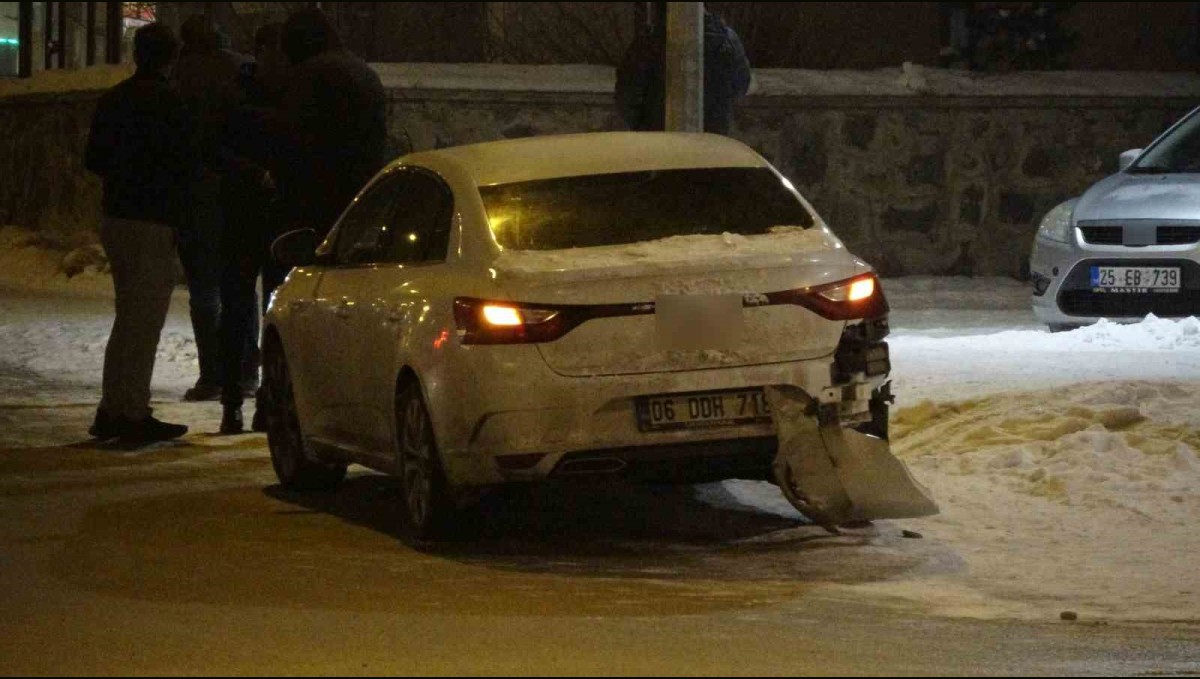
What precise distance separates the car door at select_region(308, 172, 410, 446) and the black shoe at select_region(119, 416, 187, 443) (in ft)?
6.71

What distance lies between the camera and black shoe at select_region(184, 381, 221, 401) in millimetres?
12922

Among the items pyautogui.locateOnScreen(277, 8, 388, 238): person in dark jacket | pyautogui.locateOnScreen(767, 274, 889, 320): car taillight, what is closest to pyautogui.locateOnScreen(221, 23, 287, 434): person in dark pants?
pyautogui.locateOnScreen(277, 8, 388, 238): person in dark jacket

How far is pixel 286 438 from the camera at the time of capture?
10094mm

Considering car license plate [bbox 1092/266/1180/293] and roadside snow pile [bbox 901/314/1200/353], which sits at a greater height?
car license plate [bbox 1092/266/1180/293]

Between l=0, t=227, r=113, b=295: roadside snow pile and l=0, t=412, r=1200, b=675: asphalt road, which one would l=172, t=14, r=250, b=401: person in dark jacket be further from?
l=0, t=227, r=113, b=295: roadside snow pile

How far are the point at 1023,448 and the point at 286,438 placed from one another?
10.3 ft

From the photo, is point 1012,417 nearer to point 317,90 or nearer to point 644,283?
point 644,283

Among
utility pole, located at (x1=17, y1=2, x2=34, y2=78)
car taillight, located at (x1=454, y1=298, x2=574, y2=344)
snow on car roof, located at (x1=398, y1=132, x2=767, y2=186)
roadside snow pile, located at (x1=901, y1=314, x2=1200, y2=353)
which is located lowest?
roadside snow pile, located at (x1=901, y1=314, x2=1200, y2=353)

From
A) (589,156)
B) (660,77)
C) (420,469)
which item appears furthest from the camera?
(660,77)

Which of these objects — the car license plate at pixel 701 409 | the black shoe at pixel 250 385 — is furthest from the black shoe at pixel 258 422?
the car license plate at pixel 701 409

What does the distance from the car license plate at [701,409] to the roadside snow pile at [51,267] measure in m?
11.2

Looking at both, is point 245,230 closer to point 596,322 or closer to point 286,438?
point 286,438

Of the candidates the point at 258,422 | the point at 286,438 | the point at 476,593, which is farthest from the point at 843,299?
the point at 258,422

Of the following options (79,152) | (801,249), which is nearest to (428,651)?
(801,249)
